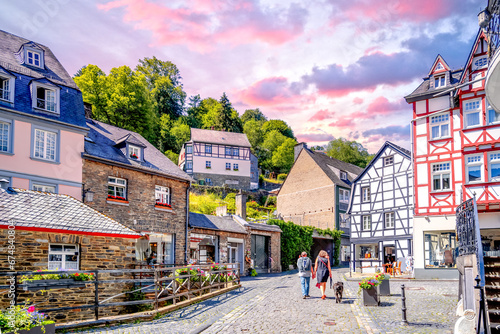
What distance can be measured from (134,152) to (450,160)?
51.4 ft

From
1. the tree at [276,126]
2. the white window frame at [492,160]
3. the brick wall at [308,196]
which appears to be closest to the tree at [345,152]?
the tree at [276,126]

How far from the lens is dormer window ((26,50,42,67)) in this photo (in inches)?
844

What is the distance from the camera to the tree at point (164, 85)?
74.2 m

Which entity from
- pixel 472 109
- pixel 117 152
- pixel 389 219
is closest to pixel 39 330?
pixel 117 152

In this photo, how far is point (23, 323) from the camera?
25.4 feet

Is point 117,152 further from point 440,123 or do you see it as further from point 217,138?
point 217,138

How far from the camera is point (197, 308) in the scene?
1396 centimetres

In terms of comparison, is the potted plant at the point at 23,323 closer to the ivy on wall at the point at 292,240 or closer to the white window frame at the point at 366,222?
the ivy on wall at the point at 292,240

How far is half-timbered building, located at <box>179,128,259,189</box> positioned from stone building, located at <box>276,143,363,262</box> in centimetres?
1342

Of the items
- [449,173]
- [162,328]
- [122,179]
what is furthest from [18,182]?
[449,173]

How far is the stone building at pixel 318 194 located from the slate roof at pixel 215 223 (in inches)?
501

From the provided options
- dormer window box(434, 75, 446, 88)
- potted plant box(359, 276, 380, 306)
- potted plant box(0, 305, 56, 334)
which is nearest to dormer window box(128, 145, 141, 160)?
potted plant box(359, 276, 380, 306)

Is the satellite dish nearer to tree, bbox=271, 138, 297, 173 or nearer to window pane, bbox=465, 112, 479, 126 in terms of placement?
window pane, bbox=465, 112, 479, 126

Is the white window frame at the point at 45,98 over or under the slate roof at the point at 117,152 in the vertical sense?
over
